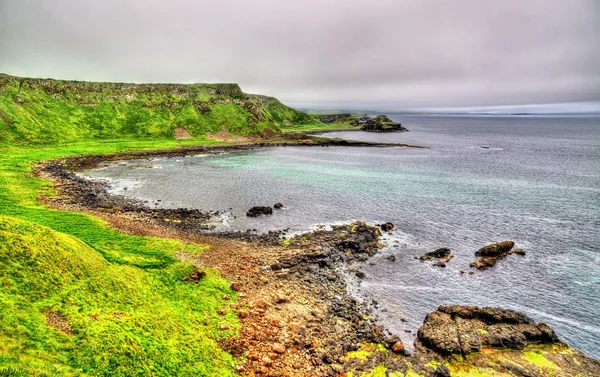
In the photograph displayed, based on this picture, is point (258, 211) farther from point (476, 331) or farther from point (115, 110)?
point (115, 110)

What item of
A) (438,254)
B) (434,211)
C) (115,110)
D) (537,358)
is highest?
(115,110)

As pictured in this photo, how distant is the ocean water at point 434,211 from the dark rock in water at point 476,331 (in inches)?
78.7

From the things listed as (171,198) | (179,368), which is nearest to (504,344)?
(179,368)

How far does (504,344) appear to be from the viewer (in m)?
23.1

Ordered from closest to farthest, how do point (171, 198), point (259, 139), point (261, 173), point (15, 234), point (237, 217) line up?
point (15, 234), point (237, 217), point (171, 198), point (261, 173), point (259, 139)

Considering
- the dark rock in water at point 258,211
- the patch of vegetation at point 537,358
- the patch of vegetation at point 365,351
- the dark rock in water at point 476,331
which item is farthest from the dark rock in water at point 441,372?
the dark rock in water at point 258,211

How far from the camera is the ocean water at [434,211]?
30.8 meters

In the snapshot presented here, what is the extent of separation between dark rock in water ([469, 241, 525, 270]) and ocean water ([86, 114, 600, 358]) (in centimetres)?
99

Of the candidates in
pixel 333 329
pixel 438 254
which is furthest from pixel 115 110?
pixel 333 329

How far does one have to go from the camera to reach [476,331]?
24.2 metres

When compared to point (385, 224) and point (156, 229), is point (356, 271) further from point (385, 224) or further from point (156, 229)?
point (156, 229)

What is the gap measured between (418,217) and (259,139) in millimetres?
120199

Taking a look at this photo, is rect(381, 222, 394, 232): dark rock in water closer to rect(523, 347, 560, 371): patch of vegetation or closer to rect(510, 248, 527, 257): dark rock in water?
rect(510, 248, 527, 257): dark rock in water

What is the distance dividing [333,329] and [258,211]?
3088 centimetres
